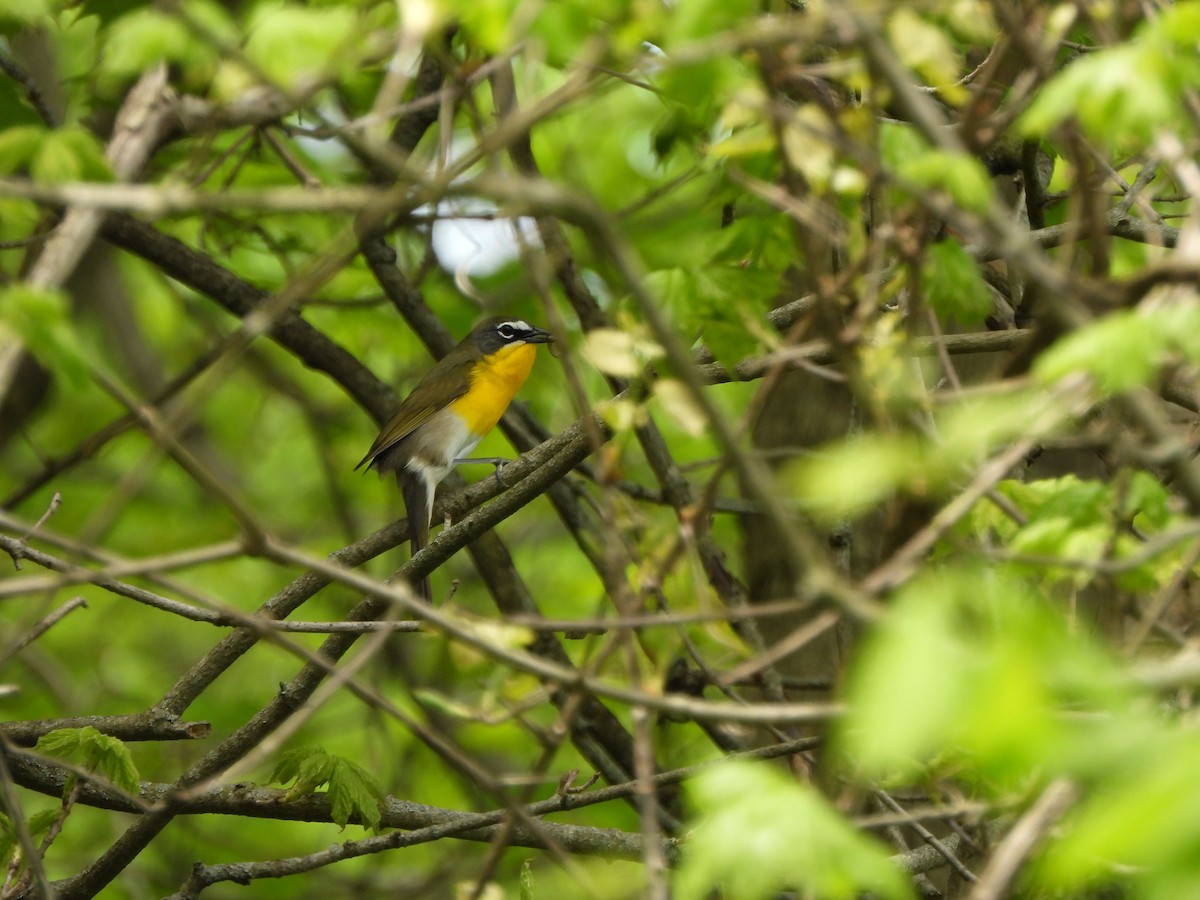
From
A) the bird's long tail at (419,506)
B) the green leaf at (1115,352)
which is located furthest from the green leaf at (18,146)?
the bird's long tail at (419,506)

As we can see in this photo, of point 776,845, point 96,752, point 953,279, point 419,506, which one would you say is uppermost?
point 953,279

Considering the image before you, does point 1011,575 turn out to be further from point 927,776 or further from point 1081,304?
point 1081,304

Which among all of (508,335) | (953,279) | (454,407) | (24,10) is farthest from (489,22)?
(508,335)

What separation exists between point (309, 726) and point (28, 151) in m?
4.97

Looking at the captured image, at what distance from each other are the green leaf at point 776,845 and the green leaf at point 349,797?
2210mm

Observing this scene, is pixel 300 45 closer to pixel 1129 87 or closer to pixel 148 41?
pixel 148 41

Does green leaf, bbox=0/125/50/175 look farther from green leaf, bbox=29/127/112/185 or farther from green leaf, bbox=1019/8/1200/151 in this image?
green leaf, bbox=1019/8/1200/151

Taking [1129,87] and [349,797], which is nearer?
[1129,87]

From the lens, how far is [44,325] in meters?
2.12

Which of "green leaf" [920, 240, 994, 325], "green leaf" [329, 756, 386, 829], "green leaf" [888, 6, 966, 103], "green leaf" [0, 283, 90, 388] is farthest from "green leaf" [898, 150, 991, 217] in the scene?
"green leaf" [329, 756, 386, 829]

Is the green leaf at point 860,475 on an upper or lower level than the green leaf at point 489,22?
lower

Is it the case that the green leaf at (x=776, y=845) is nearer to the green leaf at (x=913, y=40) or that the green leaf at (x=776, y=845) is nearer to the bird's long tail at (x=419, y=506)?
the green leaf at (x=913, y=40)

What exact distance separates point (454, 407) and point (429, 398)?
0.92ft

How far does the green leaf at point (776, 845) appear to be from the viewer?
5.84 feet
